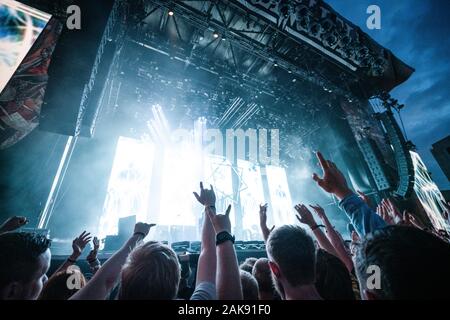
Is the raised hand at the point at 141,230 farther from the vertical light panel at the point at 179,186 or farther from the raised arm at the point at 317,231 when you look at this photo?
the vertical light panel at the point at 179,186

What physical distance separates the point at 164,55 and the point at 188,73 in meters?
0.96

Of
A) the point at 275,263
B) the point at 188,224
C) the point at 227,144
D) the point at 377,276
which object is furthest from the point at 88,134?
the point at 188,224

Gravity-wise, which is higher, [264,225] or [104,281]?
[264,225]

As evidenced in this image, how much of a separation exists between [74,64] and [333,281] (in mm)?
3875

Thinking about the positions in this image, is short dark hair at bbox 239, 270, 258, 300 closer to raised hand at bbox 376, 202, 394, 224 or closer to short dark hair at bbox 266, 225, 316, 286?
short dark hair at bbox 266, 225, 316, 286

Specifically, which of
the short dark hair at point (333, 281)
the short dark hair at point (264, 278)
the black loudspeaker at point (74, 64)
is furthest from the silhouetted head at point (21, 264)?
A: the black loudspeaker at point (74, 64)

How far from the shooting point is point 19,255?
1098 millimetres

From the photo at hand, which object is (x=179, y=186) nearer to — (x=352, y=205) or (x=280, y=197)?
(x=280, y=197)

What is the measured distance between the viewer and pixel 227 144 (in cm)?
1059

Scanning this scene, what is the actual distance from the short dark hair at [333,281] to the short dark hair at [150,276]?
0.93m

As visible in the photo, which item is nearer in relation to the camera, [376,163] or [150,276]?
[150,276]

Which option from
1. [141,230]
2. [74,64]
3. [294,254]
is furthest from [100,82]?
[294,254]

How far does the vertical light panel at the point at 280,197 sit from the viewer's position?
10377mm
